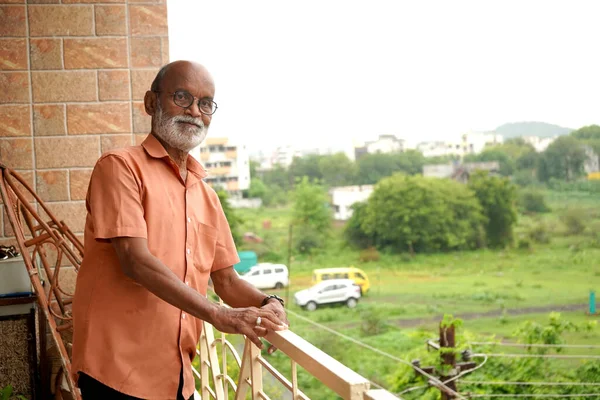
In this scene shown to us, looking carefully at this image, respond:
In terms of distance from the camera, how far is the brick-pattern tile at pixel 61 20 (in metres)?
2.50

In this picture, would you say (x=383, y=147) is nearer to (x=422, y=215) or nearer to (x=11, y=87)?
(x=422, y=215)

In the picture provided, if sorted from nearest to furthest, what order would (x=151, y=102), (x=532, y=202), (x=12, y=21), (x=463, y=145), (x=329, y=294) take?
(x=151, y=102) → (x=12, y=21) → (x=329, y=294) → (x=532, y=202) → (x=463, y=145)

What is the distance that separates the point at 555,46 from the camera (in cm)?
2925

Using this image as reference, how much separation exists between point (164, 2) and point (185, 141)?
1.25 metres

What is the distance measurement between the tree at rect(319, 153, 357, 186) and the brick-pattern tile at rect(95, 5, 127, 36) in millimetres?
25312

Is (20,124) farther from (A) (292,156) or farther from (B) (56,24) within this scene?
(A) (292,156)

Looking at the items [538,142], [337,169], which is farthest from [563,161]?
[337,169]

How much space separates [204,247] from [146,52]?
4.06 feet

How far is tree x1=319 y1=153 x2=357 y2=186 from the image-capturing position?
27922mm

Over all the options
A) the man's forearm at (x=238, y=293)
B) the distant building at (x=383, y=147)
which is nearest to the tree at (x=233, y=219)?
the distant building at (x=383, y=147)

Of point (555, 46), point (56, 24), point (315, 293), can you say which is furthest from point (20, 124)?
point (555, 46)

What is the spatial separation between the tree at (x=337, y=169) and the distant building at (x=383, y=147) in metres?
0.45

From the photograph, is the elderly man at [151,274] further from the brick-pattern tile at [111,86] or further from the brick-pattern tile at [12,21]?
the brick-pattern tile at [12,21]

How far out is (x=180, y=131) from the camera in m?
1.51
